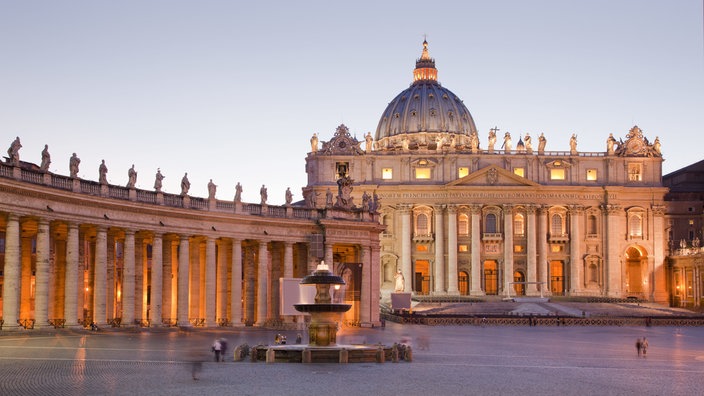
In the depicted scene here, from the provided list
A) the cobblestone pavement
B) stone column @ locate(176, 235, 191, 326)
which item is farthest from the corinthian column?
the cobblestone pavement

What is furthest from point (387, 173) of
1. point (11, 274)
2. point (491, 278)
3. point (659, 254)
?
point (11, 274)

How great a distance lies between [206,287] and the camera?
247ft

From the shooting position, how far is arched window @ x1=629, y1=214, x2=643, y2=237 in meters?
174

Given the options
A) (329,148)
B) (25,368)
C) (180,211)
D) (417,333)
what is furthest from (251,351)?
(329,148)

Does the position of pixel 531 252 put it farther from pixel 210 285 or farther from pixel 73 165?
pixel 73 165

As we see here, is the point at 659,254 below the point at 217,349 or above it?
above

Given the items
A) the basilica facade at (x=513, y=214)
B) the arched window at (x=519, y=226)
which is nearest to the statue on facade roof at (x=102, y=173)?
the basilica facade at (x=513, y=214)

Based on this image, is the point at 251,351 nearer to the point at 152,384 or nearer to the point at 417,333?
the point at 152,384

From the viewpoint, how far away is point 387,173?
172m

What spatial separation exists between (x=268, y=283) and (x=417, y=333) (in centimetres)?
1386

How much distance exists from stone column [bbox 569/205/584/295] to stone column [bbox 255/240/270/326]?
100 m

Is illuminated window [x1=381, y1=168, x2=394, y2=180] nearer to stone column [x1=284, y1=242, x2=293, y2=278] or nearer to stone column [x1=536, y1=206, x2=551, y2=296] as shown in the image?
stone column [x1=536, y1=206, x2=551, y2=296]

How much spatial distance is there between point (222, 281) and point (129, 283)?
12133 mm

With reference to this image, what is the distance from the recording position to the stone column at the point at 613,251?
560 ft
